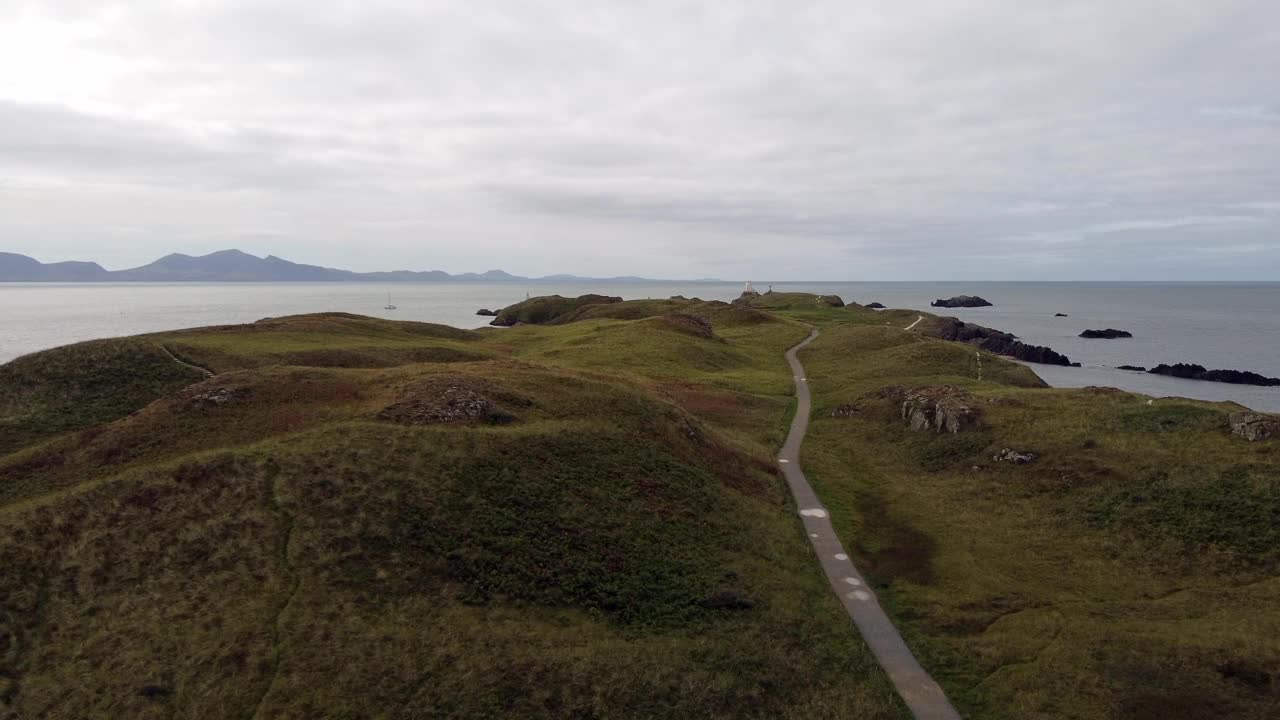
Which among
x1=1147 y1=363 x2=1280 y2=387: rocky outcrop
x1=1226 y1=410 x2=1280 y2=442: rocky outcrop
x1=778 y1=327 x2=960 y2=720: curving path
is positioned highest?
x1=1226 y1=410 x2=1280 y2=442: rocky outcrop

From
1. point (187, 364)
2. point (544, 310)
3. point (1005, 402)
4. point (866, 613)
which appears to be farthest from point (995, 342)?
point (187, 364)

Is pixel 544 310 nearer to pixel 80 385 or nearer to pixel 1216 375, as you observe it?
pixel 80 385

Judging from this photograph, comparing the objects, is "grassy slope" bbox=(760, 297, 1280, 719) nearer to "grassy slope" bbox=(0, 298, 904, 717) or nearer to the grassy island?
the grassy island

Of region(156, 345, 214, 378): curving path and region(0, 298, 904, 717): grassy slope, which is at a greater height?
region(156, 345, 214, 378): curving path

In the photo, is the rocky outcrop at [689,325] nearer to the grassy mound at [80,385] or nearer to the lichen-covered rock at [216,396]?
the grassy mound at [80,385]

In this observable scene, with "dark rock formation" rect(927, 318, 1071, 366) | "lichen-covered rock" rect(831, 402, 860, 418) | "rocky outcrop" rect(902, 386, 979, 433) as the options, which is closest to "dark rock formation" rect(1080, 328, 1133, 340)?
"dark rock formation" rect(927, 318, 1071, 366)

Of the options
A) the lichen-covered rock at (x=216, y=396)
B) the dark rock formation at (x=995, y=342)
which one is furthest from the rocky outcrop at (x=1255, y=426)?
the dark rock formation at (x=995, y=342)

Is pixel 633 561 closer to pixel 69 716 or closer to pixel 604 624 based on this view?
pixel 604 624
